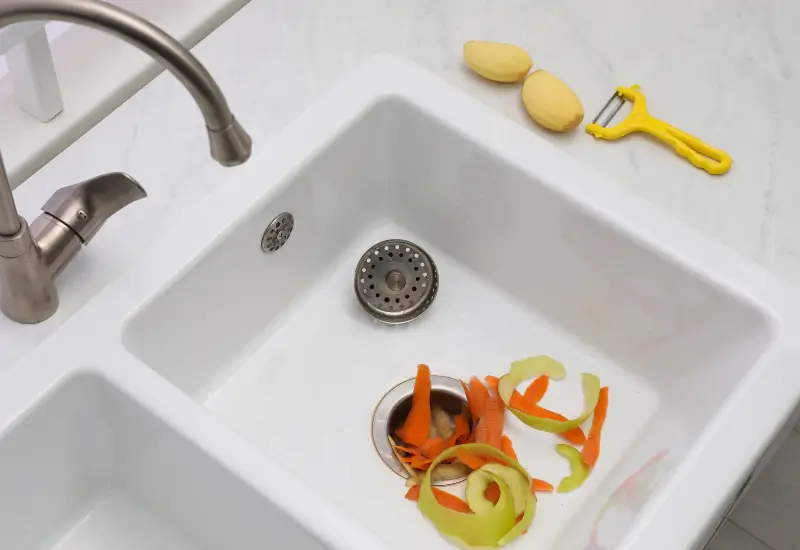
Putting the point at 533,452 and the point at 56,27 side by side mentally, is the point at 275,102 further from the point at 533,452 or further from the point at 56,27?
the point at 533,452

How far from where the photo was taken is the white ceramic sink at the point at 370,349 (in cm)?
69

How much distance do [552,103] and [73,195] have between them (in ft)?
1.39

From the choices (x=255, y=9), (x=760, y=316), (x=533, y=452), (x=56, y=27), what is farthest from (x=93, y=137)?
(x=760, y=316)

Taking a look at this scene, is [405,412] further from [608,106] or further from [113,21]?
[113,21]

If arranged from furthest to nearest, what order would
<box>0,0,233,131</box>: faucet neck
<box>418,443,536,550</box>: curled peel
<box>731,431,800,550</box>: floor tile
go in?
1. <box>731,431,800,550</box>: floor tile
2. <box>418,443,536,550</box>: curled peel
3. <box>0,0,233,131</box>: faucet neck

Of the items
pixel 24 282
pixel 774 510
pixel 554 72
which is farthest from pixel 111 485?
pixel 774 510

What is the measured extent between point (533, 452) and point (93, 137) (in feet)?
1.59

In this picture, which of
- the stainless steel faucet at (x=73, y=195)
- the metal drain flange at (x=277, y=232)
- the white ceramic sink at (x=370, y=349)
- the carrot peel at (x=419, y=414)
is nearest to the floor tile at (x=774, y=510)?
the white ceramic sink at (x=370, y=349)

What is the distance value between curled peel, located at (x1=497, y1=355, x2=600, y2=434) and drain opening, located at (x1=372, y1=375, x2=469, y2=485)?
0.14ft

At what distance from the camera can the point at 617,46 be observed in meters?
0.94

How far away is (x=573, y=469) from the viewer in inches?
32.9

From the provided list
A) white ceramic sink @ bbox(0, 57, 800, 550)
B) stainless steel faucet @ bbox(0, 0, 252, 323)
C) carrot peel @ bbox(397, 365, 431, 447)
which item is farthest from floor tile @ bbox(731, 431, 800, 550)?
stainless steel faucet @ bbox(0, 0, 252, 323)

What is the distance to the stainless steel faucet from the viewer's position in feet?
1.62

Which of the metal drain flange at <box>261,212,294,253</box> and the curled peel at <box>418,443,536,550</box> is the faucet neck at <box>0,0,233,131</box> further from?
the curled peel at <box>418,443,536,550</box>
